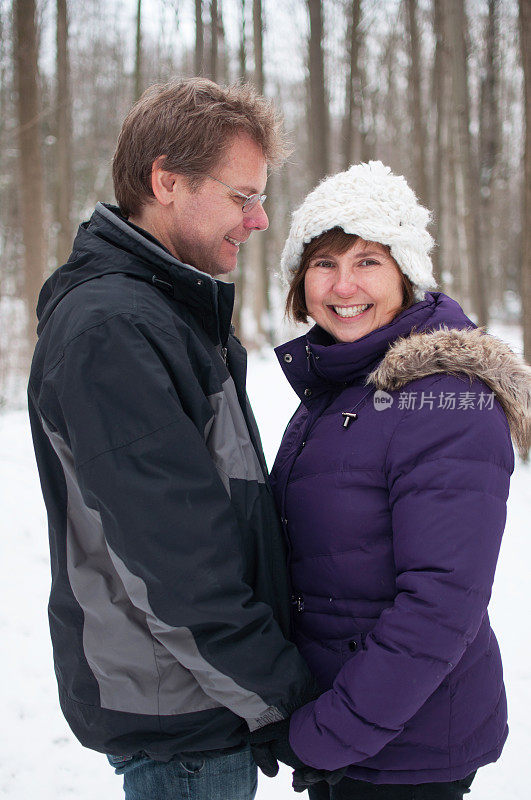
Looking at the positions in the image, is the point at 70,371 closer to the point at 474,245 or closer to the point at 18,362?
the point at 474,245

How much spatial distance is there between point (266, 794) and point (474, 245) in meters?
7.99

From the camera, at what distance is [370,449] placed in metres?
1.57

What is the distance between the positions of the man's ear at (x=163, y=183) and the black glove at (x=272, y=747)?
136 centimetres

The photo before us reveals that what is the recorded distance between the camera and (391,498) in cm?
150

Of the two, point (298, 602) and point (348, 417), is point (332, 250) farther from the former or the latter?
point (298, 602)

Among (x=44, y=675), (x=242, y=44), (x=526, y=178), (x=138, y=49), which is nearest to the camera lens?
(x=44, y=675)

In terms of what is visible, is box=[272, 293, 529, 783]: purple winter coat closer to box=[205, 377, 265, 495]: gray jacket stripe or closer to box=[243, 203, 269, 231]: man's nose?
box=[205, 377, 265, 495]: gray jacket stripe

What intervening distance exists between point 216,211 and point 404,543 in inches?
39.4

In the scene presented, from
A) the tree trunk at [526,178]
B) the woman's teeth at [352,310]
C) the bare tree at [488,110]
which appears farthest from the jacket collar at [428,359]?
the bare tree at [488,110]

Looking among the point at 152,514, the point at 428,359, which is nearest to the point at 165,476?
the point at 152,514

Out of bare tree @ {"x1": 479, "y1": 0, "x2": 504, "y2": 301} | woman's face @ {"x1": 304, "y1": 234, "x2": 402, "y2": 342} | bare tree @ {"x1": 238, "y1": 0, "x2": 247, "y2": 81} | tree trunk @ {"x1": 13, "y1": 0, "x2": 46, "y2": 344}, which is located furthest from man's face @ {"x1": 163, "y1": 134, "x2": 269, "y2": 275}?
bare tree @ {"x1": 238, "y1": 0, "x2": 247, "y2": 81}

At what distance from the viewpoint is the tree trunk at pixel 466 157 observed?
9.09 meters

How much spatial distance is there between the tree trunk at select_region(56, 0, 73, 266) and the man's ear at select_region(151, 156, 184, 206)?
10.2m

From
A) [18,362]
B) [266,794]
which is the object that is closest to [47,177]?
[18,362]
